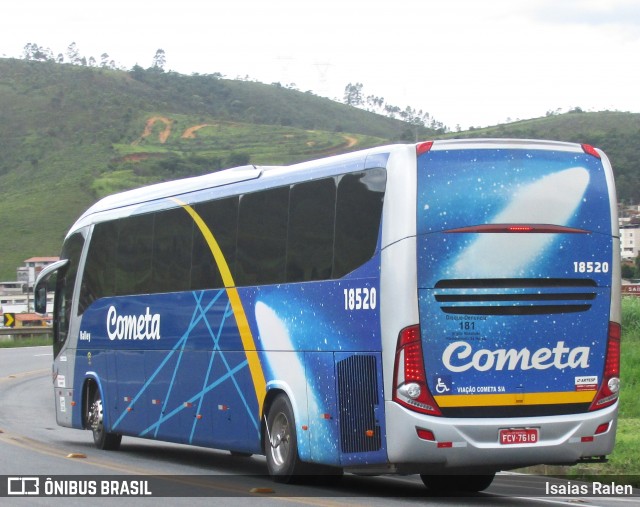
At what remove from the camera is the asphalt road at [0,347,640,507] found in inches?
469

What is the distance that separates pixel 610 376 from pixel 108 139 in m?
147

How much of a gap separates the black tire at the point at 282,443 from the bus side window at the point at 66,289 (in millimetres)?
7046

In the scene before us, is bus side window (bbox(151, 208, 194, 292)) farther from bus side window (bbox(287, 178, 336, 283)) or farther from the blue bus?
bus side window (bbox(287, 178, 336, 283))

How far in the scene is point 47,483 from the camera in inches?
516

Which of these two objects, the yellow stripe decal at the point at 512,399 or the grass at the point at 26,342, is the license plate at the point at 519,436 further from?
the grass at the point at 26,342

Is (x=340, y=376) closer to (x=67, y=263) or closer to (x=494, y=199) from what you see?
(x=494, y=199)

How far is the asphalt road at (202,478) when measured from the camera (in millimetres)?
11922

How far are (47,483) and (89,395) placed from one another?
623cm

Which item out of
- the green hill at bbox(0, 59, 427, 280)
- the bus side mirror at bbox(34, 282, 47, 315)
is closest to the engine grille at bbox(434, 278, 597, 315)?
the bus side mirror at bbox(34, 282, 47, 315)

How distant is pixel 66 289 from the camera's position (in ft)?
65.8

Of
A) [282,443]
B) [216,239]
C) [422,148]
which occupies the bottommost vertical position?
[282,443]

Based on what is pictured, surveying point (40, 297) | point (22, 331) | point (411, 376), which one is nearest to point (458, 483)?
point (411, 376)

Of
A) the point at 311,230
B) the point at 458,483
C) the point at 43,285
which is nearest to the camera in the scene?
the point at 311,230

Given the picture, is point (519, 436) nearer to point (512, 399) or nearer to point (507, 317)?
point (512, 399)
